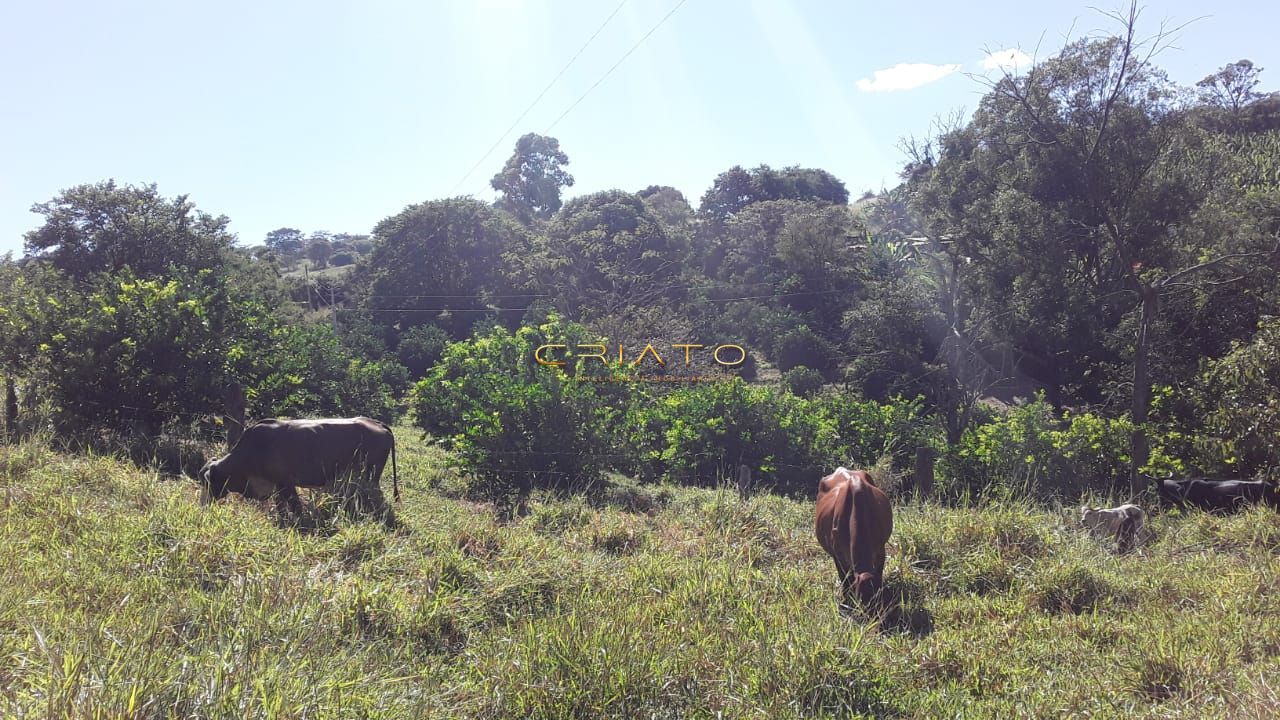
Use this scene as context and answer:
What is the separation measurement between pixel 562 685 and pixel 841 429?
14.0 m

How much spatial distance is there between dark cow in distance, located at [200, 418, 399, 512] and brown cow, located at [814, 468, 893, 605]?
4.79 meters

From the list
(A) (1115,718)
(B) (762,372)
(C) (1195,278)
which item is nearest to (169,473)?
(A) (1115,718)

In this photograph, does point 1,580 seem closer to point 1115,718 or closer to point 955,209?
point 1115,718

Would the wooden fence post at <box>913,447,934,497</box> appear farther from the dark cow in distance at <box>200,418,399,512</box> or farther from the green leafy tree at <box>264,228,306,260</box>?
the green leafy tree at <box>264,228,306,260</box>

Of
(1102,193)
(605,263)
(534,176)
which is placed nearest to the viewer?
(1102,193)

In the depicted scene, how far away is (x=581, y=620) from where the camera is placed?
4406 millimetres

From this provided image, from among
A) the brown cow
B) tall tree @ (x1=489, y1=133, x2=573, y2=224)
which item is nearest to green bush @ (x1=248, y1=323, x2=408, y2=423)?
the brown cow

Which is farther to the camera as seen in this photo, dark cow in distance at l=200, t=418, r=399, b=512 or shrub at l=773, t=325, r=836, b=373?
shrub at l=773, t=325, r=836, b=373

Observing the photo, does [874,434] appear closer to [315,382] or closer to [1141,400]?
[1141,400]

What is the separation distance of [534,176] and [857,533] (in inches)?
2421

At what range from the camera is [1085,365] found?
19.2 m

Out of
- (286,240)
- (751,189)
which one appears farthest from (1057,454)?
(286,240)

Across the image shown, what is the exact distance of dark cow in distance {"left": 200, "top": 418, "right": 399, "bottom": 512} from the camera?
816cm

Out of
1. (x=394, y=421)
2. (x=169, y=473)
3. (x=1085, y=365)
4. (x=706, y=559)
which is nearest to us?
(x=706, y=559)
